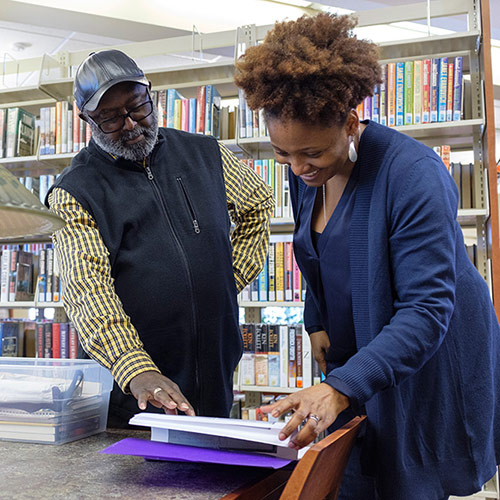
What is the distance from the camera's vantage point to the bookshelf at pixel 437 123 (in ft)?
8.98

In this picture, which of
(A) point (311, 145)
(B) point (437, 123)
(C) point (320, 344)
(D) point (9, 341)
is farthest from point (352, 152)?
(D) point (9, 341)

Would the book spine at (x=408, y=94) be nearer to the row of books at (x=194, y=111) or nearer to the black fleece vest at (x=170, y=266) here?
the row of books at (x=194, y=111)

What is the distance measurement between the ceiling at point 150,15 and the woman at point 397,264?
123 inches

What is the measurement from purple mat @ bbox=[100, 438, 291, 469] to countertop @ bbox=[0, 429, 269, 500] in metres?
0.04

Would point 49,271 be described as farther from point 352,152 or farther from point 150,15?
point 352,152

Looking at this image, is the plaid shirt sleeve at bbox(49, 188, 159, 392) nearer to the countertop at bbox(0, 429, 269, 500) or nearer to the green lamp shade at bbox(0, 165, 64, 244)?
the countertop at bbox(0, 429, 269, 500)

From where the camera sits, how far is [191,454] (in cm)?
89

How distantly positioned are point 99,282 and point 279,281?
1.75 meters

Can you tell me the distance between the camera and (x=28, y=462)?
101 cm

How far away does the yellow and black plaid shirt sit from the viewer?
4.05 feet

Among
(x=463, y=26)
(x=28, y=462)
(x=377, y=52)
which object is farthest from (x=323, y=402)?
(x=463, y=26)

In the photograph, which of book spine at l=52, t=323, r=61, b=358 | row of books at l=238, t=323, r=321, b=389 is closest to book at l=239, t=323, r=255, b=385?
row of books at l=238, t=323, r=321, b=389

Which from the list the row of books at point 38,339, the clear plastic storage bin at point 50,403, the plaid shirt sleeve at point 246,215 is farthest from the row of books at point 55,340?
the clear plastic storage bin at point 50,403

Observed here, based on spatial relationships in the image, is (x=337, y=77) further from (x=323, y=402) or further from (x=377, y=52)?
(x=323, y=402)
